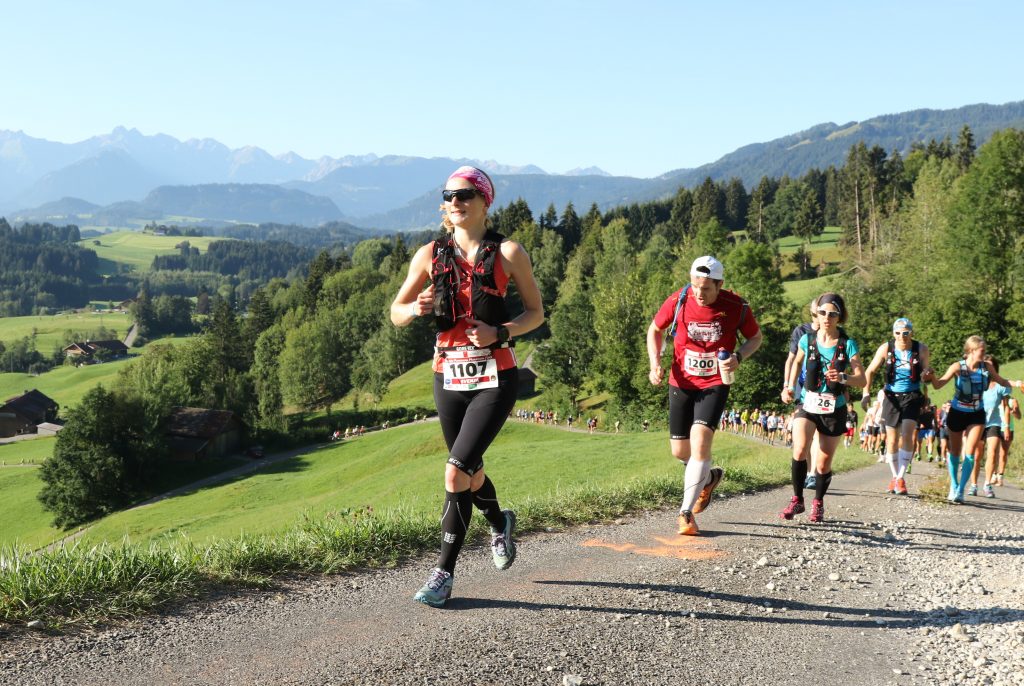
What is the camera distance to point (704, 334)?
301 inches

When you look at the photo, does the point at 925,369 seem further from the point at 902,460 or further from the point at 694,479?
the point at 694,479

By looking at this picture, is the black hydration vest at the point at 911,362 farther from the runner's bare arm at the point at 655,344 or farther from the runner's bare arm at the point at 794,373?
the runner's bare arm at the point at 655,344

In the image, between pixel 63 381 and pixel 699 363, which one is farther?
pixel 63 381

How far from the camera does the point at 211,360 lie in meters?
104

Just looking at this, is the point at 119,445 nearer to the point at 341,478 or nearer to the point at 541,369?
the point at 341,478

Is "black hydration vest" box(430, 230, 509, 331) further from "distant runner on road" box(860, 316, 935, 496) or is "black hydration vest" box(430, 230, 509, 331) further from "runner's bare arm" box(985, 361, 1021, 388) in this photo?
"runner's bare arm" box(985, 361, 1021, 388)

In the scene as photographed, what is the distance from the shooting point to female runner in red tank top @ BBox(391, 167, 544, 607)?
17.8ft

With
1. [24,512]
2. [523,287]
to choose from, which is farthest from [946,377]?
[24,512]

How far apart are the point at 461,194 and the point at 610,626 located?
3.21 meters

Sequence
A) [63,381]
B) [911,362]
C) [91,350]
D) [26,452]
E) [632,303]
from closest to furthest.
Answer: [911,362]
[632,303]
[26,452]
[63,381]
[91,350]

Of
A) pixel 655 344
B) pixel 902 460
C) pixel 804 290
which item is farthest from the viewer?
pixel 804 290

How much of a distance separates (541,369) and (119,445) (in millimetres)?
Answer: 35799

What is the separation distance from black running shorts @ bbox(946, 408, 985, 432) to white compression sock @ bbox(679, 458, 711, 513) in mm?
6175

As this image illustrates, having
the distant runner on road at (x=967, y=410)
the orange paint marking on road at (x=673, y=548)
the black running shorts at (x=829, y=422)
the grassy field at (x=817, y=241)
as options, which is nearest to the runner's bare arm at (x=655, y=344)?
the orange paint marking on road at (x=673, y=548)
